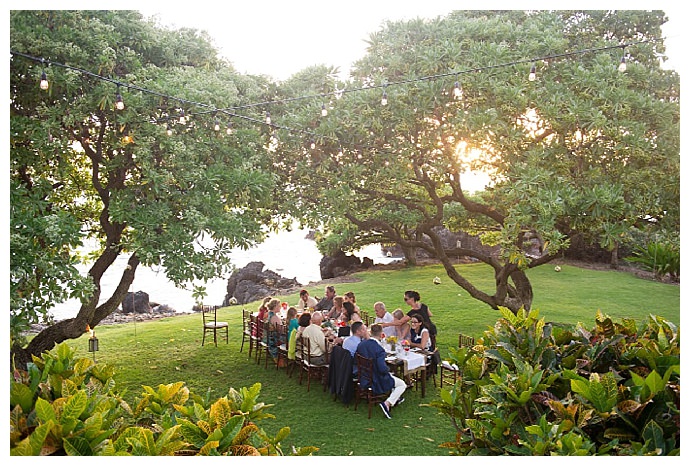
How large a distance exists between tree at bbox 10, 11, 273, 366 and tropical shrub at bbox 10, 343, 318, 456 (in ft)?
5.88

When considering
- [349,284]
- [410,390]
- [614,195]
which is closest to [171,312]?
[349,284]

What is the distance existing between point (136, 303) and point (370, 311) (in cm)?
636

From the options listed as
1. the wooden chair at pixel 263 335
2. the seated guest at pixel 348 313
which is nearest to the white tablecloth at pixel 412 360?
the seated guest at pixel 348 313

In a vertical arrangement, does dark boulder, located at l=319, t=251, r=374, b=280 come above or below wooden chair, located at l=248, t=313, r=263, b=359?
above

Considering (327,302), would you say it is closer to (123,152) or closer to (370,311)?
(370,311)

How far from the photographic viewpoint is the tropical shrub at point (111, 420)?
2.04m

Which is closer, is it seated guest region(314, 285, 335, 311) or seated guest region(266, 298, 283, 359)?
seated guest region(266, 298, 283, 359)

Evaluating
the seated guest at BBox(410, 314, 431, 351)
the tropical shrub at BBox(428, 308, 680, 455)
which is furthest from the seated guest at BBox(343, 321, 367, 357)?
the tropical shrub at BBox(428, 308, 680, 455)

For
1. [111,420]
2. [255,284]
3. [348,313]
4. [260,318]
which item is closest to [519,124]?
[348,313]

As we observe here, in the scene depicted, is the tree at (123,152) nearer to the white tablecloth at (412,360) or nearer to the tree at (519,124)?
the tree at (519,124)

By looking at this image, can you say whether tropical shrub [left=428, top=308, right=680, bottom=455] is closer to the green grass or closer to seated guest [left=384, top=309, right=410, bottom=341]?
the green grass

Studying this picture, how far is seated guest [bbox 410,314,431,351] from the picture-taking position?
20.3 ft

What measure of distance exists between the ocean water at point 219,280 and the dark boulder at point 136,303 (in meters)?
0.33

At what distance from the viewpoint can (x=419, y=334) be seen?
6.54m
